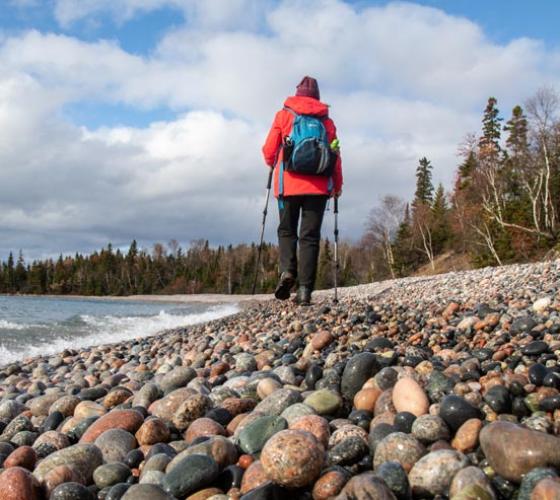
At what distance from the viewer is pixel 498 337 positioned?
321cm

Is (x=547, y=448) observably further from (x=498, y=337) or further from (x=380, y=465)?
(x=498, y=337)

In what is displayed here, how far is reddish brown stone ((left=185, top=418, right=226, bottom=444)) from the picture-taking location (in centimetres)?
226

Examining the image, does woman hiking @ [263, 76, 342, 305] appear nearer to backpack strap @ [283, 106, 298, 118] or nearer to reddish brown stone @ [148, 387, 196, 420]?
backpack strap @ [283, 106, 298, 118]

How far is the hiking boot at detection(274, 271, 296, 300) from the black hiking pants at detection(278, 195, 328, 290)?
2.4 inches

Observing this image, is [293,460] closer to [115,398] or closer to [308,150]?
[115,398]

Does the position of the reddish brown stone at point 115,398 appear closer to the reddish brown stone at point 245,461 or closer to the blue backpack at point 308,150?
the reddish brown stone at point 245,461

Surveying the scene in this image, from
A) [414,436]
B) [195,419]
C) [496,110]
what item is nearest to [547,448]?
[414,436]

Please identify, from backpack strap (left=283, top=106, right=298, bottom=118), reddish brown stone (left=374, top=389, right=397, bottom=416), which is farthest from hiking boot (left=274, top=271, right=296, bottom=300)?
reddish brown stone (left=374, top=389, right=397, bottom=416)

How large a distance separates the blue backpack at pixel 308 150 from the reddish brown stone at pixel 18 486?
13.4 ft

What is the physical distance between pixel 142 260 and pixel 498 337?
97.3 metres

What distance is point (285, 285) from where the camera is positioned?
5934 millimetres

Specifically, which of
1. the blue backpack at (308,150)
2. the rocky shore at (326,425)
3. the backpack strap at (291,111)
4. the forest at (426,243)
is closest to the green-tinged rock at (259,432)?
the rocky shore at (326,425)

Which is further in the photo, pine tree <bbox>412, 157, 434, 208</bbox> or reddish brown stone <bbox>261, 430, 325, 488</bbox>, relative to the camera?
pine tree <bbox>412, 157, 434, 208</bbox>

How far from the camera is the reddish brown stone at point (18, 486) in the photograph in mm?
1779
